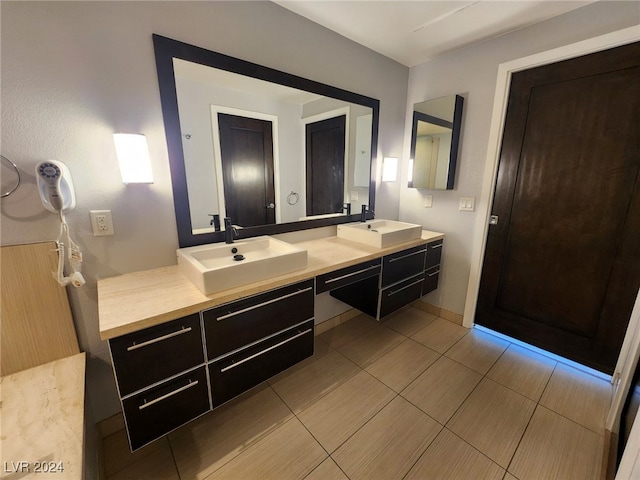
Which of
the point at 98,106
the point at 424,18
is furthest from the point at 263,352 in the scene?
the point at 424,18

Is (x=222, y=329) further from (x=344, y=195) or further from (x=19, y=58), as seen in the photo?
(x=344, y=195)

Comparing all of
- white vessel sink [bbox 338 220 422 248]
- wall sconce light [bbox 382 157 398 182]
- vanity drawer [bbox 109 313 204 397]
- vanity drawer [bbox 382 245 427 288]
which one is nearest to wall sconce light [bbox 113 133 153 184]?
vanity drawer [bbox 109 313 204 397]

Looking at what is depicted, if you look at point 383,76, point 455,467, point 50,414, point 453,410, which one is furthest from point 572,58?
point 50,414

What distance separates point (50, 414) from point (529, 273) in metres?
2.86

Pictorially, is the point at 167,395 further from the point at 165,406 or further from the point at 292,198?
the point at 292,198

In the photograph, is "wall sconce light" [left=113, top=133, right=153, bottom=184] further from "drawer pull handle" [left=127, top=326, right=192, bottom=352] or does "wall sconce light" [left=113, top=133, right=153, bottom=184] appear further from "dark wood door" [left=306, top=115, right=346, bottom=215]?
"dark wood door" [left=306, top=115, right=346, bottom=215]

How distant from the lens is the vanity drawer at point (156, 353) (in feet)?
3.18

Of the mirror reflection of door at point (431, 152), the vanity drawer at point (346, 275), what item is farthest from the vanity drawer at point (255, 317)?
the mirror reflection of door at point (431, 152)

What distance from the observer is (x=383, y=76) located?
2309mm

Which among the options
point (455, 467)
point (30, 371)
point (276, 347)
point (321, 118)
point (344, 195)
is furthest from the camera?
point (344, 195)

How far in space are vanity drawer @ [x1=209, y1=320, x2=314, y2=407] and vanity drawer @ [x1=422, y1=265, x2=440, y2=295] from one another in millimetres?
1298

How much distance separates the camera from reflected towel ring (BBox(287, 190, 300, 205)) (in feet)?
6.33

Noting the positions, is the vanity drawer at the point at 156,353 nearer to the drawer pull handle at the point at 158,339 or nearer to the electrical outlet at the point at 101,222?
the drawer pull handle at the point at 158,339

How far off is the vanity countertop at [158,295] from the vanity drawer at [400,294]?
50 cm
